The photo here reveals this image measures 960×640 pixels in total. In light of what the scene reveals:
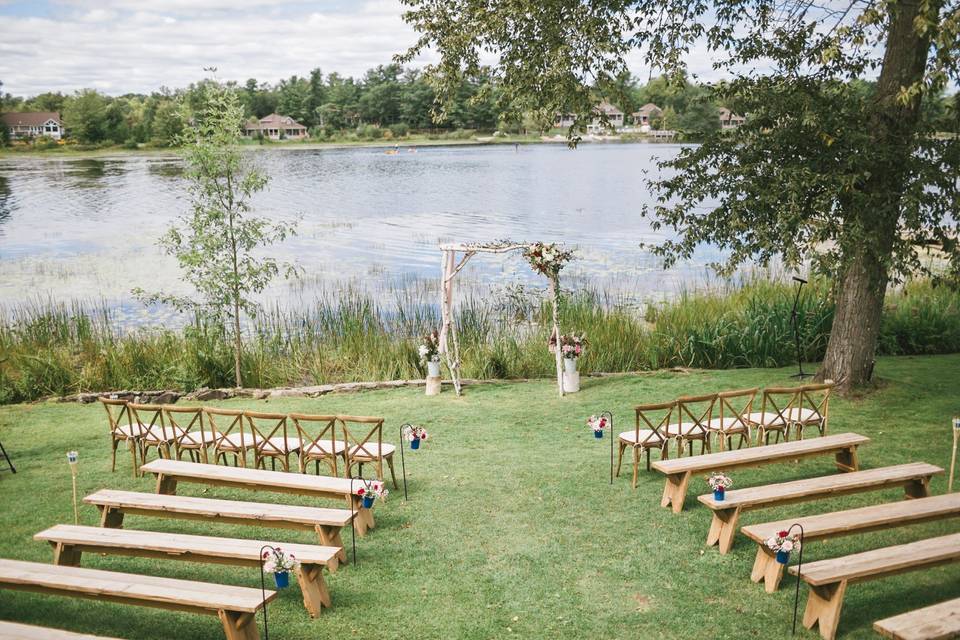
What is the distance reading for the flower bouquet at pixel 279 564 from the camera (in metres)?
4.72

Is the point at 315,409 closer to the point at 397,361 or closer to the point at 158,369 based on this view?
the point at 397,361

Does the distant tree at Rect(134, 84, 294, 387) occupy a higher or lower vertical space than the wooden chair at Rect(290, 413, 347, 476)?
higher

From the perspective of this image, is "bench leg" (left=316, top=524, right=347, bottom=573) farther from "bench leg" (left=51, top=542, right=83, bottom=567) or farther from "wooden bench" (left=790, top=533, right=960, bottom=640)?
"wooden bench" (left=790, top=533, right=960, bottom=640)

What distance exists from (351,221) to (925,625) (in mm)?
31286

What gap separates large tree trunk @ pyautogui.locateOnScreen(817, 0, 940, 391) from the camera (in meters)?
8.41

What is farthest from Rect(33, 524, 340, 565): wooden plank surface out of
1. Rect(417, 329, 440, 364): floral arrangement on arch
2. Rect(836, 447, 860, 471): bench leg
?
Rect(417, 329, 440, 364): floral arrangement on arch

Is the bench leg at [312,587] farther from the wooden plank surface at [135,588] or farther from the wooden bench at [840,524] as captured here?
the wooden bench at [840,524]

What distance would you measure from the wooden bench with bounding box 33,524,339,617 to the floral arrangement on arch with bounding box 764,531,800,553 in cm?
279

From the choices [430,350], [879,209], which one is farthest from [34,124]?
[879,209]

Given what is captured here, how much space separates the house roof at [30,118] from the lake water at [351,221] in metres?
15.6

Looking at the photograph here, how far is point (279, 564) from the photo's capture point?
4.75 meters

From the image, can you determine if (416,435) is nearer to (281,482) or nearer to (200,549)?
(281,482)

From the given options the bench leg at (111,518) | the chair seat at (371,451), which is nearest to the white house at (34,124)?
the chair seat at (371,451)

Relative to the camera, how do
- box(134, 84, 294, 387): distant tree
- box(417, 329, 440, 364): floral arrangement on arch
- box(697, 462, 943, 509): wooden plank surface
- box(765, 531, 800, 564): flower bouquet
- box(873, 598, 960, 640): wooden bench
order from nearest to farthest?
box(873, 598, 960, 640): wooden bench, box(765, 531, 800, 564): flower bouquet, box(697, 462, 943, 509): wooden plank surface, box(417, 329, 440, 364): floral arrangement on arch, box(134, 84, 294, 387): distant tree
